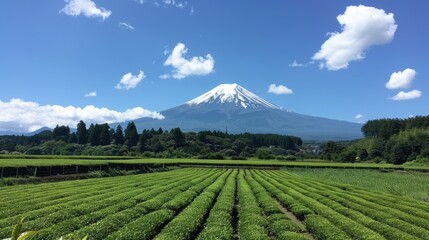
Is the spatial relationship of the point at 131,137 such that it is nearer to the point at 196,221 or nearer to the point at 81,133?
the point at 81,133

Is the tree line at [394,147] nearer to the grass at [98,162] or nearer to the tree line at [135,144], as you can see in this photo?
the tree line at [135,144]

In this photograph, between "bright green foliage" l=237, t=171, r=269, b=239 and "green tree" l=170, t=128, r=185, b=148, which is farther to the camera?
"green tree" l=170, t=128, r=185, b=148

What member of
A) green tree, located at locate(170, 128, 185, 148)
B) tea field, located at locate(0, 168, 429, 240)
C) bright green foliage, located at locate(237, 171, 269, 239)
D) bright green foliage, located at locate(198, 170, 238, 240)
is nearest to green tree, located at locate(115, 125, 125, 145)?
green tree, located at locate(170, 128, 185, 148)

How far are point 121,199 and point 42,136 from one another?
597 feet

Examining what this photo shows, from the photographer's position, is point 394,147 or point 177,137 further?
point 177,137

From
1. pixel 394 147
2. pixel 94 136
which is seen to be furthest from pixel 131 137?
pixel 394 147

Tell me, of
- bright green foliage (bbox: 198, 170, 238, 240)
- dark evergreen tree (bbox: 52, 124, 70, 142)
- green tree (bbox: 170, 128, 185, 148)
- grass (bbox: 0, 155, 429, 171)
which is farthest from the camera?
dark evergreen tree (bbox: 52, 124, 70, 142)

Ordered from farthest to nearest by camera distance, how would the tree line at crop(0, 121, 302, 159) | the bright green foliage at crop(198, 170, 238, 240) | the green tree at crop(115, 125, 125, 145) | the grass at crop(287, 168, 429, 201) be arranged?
the green tree at crop(115, 125, 125, 145)
the tree line at crop(0, 121, 302, 159)
the grass at crop(287, 168, 429, 201)
the bright green foliage at crop(198, 170, 238, 240)

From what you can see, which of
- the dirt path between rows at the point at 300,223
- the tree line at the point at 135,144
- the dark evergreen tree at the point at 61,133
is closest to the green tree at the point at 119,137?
the tree line at the point at 135,144

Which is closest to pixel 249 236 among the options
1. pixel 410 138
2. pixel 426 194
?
pixel 426 194

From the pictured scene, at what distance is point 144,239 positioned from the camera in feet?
47.0

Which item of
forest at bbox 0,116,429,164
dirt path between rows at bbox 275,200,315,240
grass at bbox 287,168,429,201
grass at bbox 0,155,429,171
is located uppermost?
forest at bbox 0,116,429,164

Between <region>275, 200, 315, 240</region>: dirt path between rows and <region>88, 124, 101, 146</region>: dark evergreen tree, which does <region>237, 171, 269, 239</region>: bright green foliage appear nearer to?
<region>275, 200, 315, 240</region>: dirt path between rows

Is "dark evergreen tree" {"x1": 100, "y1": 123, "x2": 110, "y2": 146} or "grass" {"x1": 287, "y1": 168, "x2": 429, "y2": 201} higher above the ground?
"dark evergreen tree" {"x1": 100, "y1": 123, "x2": 110, "y2": 146}
